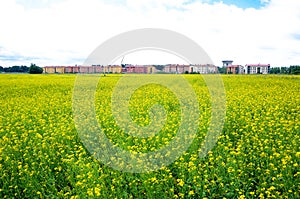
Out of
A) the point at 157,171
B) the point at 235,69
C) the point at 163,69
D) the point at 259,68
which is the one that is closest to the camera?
the point at 157,171

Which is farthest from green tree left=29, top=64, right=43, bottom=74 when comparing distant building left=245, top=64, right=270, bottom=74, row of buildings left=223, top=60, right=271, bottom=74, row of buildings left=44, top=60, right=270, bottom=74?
distant building left=245, top=64, right=270, bottom=74

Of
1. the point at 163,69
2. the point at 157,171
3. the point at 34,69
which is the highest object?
the point at 34,69

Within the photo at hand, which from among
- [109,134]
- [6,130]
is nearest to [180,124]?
[109,134]

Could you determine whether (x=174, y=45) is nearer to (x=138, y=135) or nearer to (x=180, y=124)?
(x=180, y=124)

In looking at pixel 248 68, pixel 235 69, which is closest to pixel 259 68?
pixel 248 68

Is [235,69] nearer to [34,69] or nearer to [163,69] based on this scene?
[34,69]

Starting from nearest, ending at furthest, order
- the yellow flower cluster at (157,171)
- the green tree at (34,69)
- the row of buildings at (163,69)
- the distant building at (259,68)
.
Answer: the yellow flower cluster at (157,171)
the row of buildings at (163,69)
the green tree at (34,69)
the distant building at (259,68)

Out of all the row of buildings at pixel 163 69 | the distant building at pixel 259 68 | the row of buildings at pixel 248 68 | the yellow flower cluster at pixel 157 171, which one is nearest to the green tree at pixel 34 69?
the row of buildings at pixel 163 69

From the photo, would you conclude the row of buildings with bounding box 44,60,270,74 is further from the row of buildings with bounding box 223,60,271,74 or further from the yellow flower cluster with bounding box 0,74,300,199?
the yellow flower cluster with bounding box 0,74,300,199

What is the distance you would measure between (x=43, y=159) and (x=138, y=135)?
7.49 feet

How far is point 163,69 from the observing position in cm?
3434

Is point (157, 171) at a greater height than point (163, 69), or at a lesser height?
lesser

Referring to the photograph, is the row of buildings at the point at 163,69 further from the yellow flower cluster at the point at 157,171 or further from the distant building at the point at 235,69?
the yellow flower cluster at the point at 157,171

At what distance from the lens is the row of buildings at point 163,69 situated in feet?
96.6
